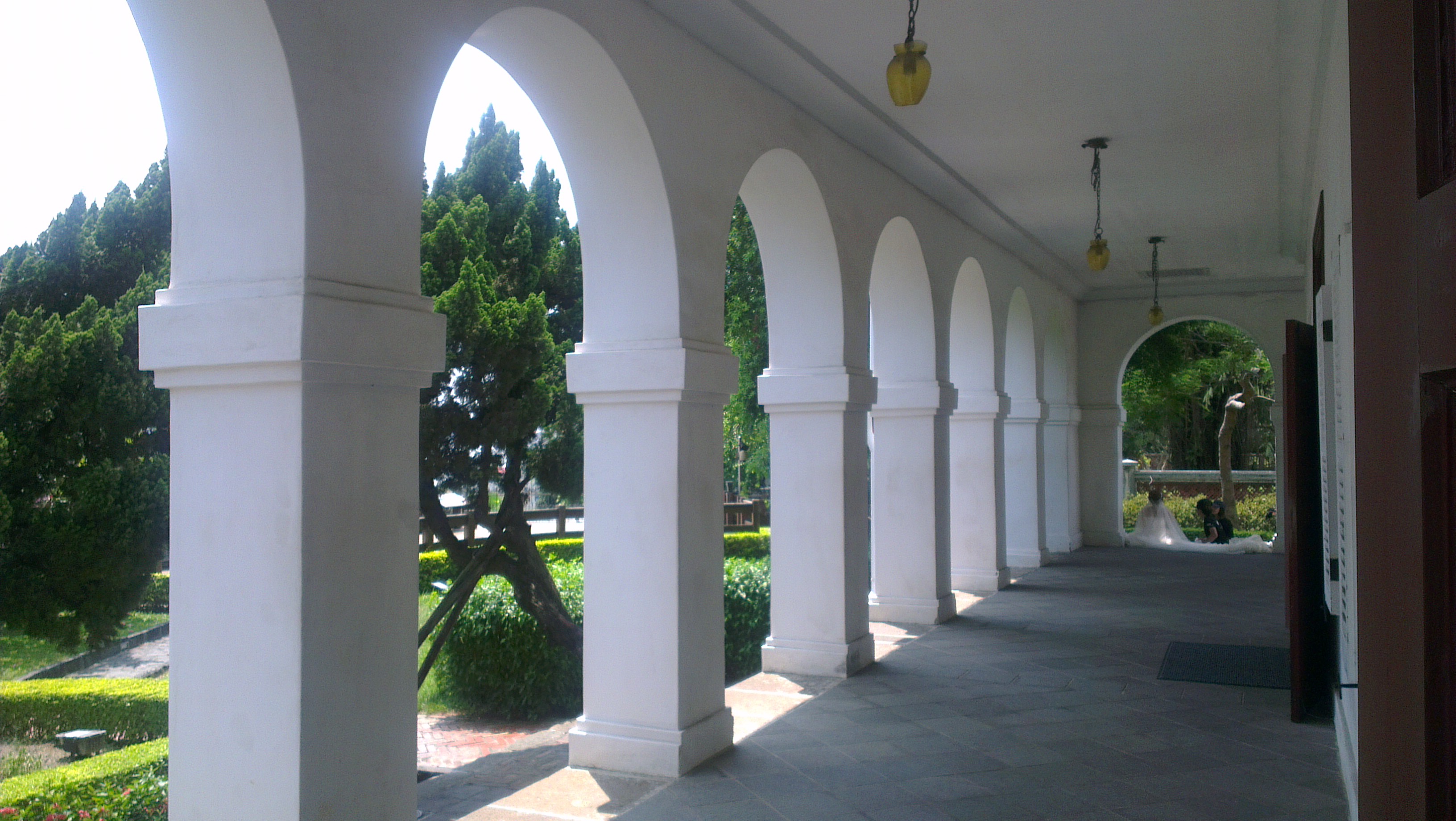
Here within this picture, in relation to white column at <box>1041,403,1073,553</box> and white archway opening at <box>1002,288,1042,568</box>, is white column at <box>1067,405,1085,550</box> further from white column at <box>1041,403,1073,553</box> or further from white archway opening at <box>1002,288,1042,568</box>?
white archway opening at <box>1002,288,1042,568</box>

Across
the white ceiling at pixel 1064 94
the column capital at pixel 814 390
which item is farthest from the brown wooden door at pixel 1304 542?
the column capital at pixel 814 390

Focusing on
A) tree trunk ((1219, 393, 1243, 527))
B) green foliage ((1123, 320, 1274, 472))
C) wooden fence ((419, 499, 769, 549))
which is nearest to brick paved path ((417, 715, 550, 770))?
wooden fence ((419, 499, 769, 549))

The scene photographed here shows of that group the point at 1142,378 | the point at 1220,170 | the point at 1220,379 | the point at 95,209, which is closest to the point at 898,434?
the point at 1220,170

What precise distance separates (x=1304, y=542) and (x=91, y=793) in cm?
866

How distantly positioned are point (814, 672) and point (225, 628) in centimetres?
512

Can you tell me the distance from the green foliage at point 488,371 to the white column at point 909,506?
5008 mm

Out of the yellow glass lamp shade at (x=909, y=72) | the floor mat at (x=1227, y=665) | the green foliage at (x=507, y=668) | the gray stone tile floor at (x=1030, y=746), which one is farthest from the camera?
the green foliage at (x=507, y=668)

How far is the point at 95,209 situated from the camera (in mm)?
12891

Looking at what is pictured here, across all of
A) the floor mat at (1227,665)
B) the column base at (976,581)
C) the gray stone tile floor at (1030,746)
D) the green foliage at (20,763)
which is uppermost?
the column base at (976,581)

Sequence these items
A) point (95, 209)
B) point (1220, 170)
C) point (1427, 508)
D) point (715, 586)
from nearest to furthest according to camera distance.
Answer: point (1427, 508) → point (715, 586) → point (1220, 170) → point (95, 209)

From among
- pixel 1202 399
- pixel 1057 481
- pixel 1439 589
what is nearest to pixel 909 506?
pixel 1057 481

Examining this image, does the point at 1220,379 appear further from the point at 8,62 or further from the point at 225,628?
the point at 225,628

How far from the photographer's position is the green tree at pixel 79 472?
9.84 m

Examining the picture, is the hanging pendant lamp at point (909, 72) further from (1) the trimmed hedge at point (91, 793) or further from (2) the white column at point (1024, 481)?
(2) the white column at point (1024, 481)
